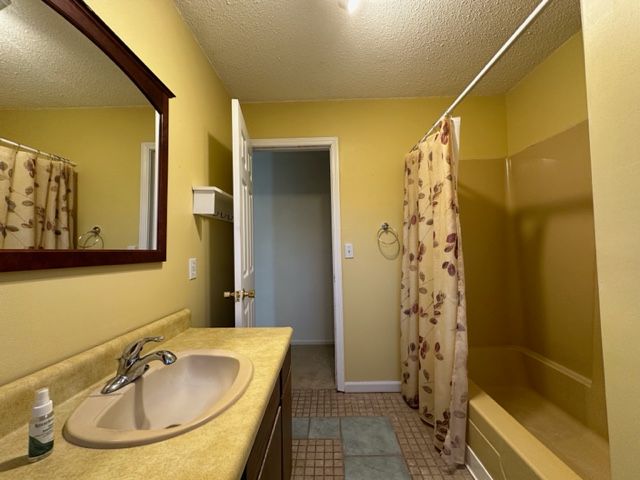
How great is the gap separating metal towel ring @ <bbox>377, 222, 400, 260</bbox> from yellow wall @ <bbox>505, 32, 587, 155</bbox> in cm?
117

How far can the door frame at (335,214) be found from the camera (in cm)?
211

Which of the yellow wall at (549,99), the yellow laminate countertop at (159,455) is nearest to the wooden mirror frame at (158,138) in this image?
the yellow laminate countertop at (159,455)

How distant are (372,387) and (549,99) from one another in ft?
7.97

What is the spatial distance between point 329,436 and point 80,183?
5.83ft

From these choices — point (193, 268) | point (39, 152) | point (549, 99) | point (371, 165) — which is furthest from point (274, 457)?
point (549, 99)

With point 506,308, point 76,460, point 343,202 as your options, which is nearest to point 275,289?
point 343,202

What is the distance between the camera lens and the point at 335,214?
214cm

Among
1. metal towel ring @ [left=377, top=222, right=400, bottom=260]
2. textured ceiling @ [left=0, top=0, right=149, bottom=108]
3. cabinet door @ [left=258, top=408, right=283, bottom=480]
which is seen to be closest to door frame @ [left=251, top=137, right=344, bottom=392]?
metal towel ring @ [left=377, top=222, right=400, bottom=260]

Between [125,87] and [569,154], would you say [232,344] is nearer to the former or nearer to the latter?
[125,87]

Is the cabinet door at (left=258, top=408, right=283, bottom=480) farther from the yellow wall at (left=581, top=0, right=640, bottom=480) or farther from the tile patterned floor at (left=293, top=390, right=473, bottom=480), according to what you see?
the yellow wall at (left=581, top=0, right=640, bottom=480)

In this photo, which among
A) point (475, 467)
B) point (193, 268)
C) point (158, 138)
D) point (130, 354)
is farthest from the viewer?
point (193, 268)

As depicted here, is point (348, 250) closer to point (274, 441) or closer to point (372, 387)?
point (372, 387)

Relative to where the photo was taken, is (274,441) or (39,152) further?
(274,441)

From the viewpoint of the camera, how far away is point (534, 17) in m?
0.93
